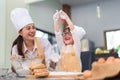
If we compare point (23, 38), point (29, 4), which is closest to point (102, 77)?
point (23, 38)

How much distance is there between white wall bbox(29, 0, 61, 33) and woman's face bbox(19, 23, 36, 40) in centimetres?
209

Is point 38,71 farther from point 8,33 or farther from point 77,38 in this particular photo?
point 8,33

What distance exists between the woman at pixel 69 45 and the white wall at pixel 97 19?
2.39m

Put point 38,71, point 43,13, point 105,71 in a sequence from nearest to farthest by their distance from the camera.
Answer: point 105,71 < point 38,71 < point 43,13

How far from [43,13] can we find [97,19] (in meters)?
1.04

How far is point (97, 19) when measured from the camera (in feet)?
13.0

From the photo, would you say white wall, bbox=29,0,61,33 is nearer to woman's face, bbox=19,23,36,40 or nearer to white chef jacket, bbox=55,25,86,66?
white chef jacket, bbox=55,25,86,66

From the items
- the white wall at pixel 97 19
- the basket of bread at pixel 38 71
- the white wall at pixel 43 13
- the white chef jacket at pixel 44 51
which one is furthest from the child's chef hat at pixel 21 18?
the white wall at pixel 97 19

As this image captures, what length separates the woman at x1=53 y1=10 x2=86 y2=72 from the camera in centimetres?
134

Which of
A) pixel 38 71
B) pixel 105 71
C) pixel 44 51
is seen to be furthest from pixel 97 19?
pixel 105 71

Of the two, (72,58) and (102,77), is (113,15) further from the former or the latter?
(102,77)

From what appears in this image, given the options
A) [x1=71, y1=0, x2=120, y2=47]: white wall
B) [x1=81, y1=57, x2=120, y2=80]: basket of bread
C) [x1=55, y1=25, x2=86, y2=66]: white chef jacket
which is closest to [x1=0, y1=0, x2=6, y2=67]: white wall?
[x1=55, y1=25, x2=86, y2=66]: white chef jacket

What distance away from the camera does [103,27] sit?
3.87 meters

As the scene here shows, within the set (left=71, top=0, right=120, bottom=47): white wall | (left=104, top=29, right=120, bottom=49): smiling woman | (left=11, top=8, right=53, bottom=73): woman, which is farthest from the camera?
(left=71, top=0, right=120, bottom=47): white wall
